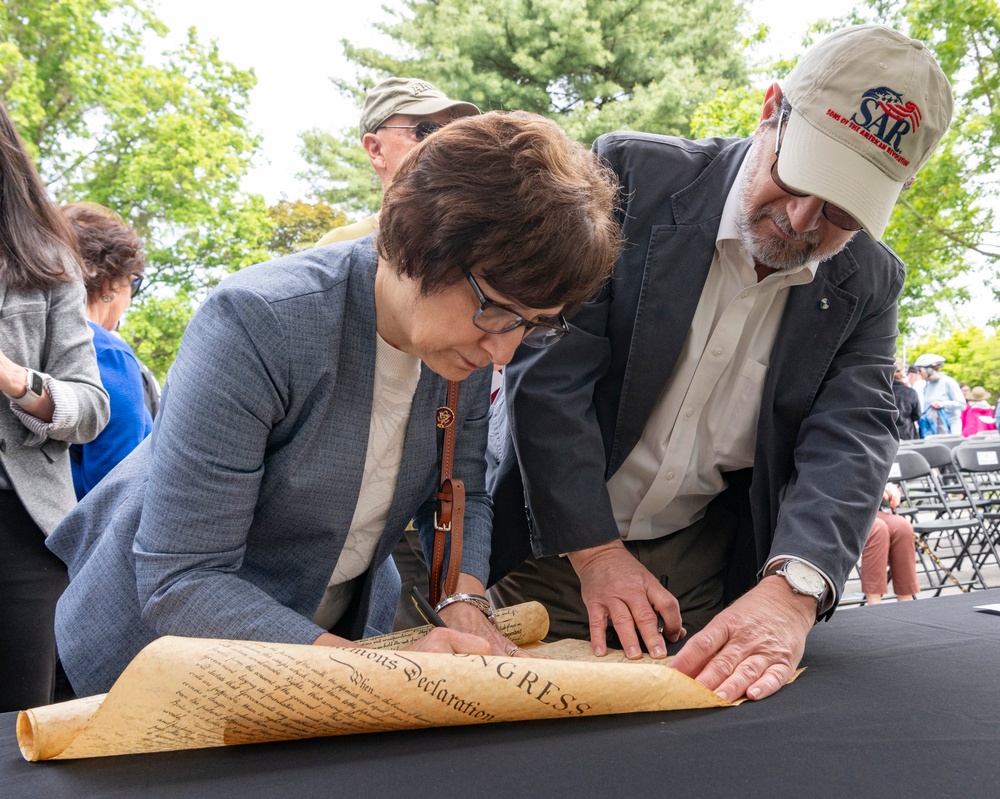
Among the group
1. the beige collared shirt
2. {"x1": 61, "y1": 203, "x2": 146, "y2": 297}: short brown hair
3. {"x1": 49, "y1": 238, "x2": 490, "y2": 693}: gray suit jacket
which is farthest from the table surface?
{"x1": 61, "y1": 203, "x2": 146, "y2": 297}: short brown hair

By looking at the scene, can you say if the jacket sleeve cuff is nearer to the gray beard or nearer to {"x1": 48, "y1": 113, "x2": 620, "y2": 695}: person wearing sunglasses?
{"x1": 48, "y1": 113, "x2": 620, "y2": 695}: person wearing sunglasses

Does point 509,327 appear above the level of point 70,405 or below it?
above

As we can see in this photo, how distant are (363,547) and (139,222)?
14468 millimetres

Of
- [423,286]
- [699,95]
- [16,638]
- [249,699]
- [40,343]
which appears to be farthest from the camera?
[699,95]

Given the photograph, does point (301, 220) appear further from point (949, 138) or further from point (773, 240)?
point (773, 240)

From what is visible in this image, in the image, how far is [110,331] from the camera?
2.86m

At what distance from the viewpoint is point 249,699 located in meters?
0.90

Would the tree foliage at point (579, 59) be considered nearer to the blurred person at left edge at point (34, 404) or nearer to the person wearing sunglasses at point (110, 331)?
the person wearing sunglasses at point (110, 331)

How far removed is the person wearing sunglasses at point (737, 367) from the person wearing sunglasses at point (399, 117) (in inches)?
59.1

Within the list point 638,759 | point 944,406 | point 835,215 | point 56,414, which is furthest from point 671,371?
point 944,406

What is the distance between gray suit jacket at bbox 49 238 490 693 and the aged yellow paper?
0.67ft

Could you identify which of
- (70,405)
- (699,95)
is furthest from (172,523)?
(699,95)

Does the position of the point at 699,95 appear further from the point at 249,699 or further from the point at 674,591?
the point at 249,699

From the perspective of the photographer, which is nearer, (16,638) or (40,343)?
(16,638)
